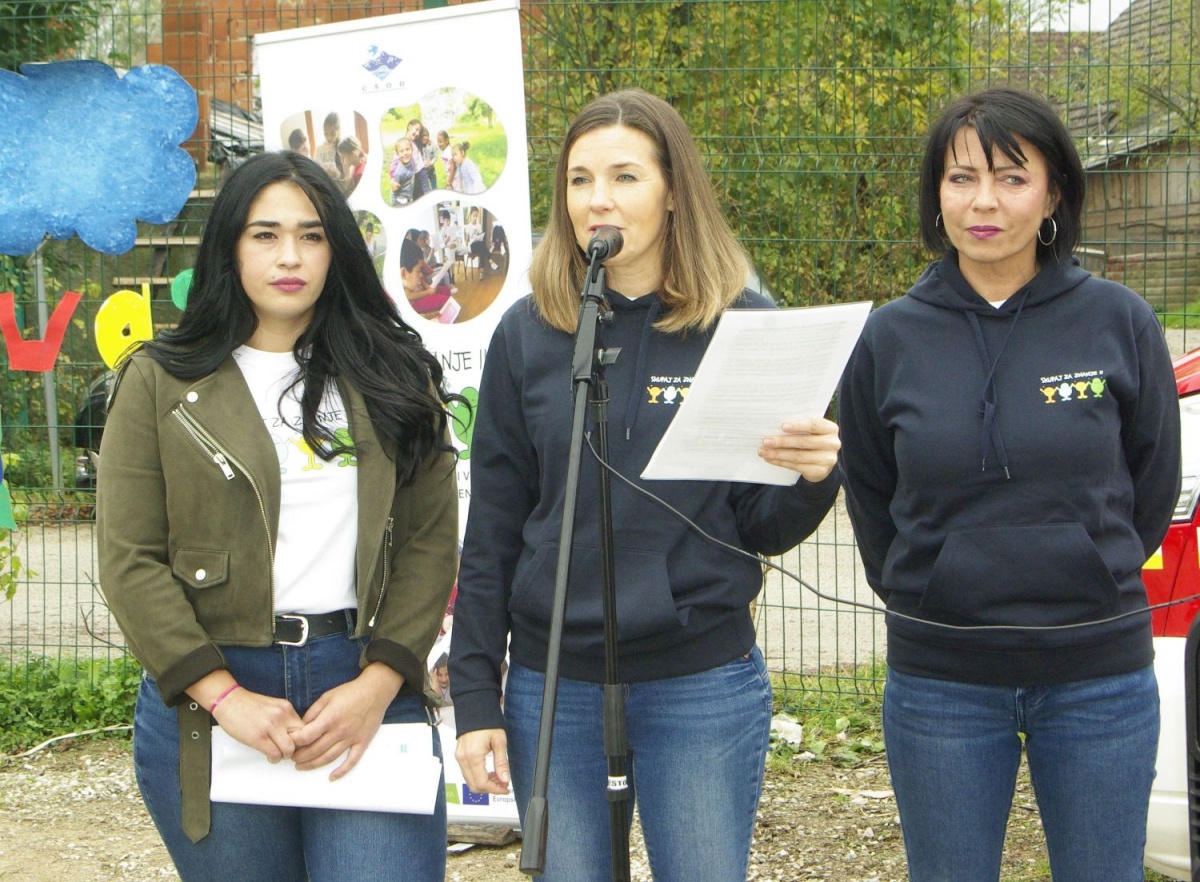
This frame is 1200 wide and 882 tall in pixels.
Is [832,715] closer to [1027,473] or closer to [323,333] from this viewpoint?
[1027,473]

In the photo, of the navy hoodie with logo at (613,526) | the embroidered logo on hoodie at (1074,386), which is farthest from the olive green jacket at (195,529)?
the embroidered logo on hoodie at (1074,386)

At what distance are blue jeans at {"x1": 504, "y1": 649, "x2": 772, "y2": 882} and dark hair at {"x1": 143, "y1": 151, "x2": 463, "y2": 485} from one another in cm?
56

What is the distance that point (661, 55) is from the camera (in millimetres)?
5473

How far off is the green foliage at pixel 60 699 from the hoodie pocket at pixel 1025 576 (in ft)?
13.5

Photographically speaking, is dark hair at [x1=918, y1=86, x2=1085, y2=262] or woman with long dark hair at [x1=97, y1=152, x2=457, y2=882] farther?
dark hair at [x1=918, y1=86, x2=1085, y2=262]

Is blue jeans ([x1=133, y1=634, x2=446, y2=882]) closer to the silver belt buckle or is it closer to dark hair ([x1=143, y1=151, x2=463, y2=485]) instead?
the silver belt buckle

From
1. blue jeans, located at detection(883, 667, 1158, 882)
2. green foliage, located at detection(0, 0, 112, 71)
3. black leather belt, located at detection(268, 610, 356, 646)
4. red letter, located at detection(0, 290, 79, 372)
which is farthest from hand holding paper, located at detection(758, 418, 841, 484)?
green foliage, located at detection(0, 0, 112, 71)

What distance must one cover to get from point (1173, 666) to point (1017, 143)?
1194mm

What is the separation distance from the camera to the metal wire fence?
495 centimetres

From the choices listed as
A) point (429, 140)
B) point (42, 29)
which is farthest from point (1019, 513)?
point (42, 29)

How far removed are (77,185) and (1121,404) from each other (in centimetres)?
374

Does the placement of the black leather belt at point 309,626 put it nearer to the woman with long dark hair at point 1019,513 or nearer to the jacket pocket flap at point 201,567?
the jacket pocket flap at point 201,567

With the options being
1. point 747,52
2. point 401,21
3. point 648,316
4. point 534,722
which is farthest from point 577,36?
point 534,722

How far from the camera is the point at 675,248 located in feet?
8.33
